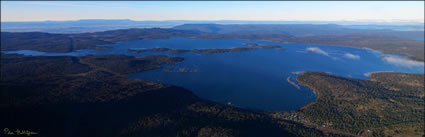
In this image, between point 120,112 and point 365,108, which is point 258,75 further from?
point 120,112

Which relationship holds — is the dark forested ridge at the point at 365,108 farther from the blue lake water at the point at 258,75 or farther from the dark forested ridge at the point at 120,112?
the dark forested ridge at the point at 120,112

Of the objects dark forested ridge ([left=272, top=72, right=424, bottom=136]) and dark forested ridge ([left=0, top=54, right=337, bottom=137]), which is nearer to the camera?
dark forested ridge ([left=0, top=54, right=337, bottom=137])

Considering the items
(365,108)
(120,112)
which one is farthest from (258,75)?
(120,112)

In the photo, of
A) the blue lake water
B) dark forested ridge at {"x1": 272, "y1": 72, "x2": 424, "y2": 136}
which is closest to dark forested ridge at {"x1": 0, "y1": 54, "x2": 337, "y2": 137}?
dark forested ridge at {"x1": 272, "y1": 72, "x2": 424, "y2": 136}

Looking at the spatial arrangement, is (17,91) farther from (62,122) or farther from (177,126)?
(177,126)

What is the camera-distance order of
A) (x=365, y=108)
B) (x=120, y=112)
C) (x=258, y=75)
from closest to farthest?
(x=120, y=112), (x=365, y=108), (x=258, y=75)

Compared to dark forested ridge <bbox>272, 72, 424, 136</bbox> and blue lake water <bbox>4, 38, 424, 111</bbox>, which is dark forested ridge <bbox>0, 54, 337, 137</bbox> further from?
blue lake water <bbox>4, 38, 424, 111</bbox>

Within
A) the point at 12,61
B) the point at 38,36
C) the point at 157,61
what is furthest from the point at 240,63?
the point at 38,36
